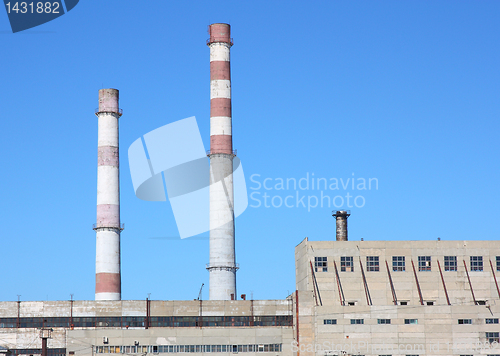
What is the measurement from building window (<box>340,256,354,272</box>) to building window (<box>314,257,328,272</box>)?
140cm

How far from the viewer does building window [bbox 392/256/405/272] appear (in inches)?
3014

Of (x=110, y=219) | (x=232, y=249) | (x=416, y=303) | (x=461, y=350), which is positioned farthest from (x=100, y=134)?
(x=461, y=350)

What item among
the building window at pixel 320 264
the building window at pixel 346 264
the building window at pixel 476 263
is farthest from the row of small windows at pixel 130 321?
the building window at pixel 476 263

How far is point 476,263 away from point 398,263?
6.87 metres

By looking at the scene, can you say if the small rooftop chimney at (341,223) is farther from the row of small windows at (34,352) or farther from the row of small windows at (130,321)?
the row of small windows at (34,352)

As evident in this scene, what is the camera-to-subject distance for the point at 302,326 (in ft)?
244

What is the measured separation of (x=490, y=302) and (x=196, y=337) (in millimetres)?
25456

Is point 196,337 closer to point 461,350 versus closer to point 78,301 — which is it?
point 78,301

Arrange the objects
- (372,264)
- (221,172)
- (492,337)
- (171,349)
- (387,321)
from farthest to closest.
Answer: (221,172) → (372,264) → (171,349) → (387,321) → (492,337)

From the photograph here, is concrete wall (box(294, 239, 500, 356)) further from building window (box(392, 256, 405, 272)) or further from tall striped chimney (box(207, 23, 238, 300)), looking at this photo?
tall striped chimney (box(207, 23, 238, 300))

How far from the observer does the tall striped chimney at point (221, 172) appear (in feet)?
284

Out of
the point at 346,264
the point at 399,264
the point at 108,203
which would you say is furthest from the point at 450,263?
the point at 108,203

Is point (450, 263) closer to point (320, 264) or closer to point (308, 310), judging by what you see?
point (320, 264)

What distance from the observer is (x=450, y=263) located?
7669cm
